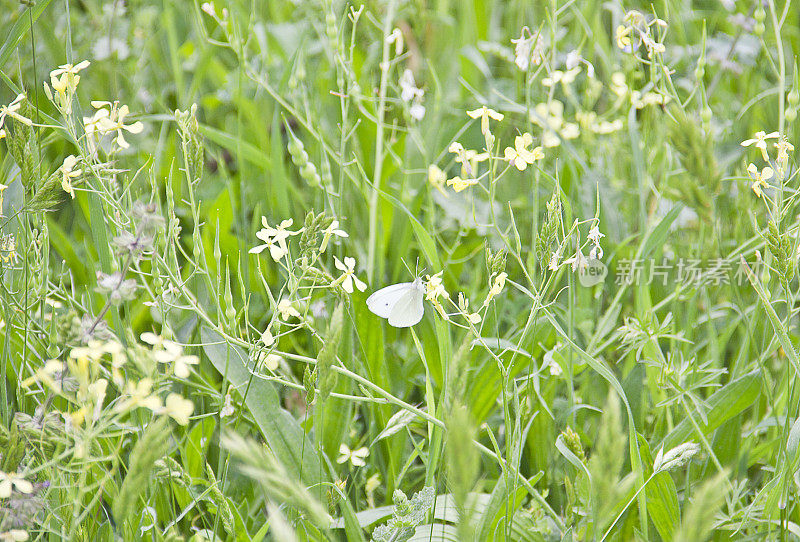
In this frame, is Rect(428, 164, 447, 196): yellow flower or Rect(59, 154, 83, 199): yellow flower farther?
Rect(428, 164, 447, 196): yellow flower

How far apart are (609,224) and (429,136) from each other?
0.48 metres

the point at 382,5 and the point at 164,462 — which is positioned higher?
the point at 382,5

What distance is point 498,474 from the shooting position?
1.19 m

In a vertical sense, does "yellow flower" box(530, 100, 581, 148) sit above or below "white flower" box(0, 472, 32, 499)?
above

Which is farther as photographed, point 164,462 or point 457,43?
point 457,43

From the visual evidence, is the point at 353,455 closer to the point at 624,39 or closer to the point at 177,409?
the point at 177,409

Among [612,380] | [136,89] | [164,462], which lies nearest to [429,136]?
[136,89]

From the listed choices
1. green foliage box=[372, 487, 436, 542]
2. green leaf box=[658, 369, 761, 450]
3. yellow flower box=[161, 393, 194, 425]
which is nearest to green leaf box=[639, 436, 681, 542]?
green leaf box=[658, 369, 761, 450]

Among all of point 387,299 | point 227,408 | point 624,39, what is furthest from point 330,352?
point 624,39

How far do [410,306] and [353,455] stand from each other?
251mm

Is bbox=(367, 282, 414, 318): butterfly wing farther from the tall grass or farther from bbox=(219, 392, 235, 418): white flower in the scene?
bbox=(219, 392, 235, 418): white flower

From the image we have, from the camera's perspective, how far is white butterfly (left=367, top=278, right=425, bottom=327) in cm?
102

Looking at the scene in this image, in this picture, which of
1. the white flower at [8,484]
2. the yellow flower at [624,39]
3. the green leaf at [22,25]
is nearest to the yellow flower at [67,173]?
the green leaf at [22,25]

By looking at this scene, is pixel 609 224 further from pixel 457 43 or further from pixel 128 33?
pixel 128 33
